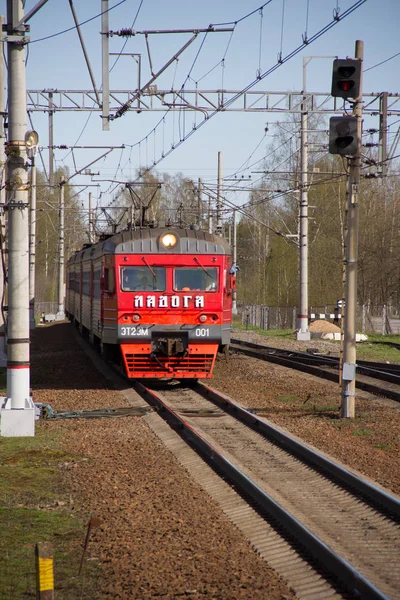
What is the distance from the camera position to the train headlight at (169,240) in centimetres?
1568

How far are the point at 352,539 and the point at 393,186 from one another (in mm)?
55121

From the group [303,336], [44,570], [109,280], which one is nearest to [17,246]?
[109,280]

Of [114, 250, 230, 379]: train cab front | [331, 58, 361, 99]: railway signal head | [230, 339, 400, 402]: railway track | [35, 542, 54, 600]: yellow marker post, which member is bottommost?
[230, 339, 400, 402]: railway track

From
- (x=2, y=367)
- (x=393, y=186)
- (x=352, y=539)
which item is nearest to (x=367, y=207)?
(x=393, y=186)

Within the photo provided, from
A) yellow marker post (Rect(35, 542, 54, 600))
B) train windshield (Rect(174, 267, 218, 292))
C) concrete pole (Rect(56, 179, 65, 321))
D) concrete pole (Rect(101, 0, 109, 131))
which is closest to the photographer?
yellow marker post (Rect(35, 542, 54, 600))

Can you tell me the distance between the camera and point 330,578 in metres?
5.79

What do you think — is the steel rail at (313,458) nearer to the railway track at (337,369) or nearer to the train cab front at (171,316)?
the train cab front at (171,316)

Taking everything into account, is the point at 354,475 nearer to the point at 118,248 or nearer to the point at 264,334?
the point at 118,248

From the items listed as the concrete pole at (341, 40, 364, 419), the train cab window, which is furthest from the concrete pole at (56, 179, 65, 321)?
the concrete pole at (341, 40, 364, 419)

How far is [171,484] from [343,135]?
5.74 m

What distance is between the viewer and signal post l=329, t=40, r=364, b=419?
1169cm

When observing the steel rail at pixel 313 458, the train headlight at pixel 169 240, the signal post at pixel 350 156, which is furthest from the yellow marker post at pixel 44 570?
the train headlight at pixel 169 240

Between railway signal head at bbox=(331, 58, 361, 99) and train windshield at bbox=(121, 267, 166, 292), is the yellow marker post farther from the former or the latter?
train windshield at bbox=(121, 267, 166, 292)

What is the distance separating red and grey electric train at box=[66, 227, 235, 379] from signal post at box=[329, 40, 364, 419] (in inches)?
142
